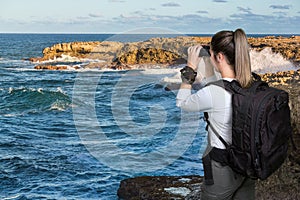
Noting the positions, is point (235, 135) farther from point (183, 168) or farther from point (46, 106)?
point (46, 106)

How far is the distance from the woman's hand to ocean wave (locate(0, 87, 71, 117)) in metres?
21.0

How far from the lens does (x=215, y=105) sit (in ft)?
10.7

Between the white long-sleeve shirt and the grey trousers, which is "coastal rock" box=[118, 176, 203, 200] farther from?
the white long-sleeve shirt

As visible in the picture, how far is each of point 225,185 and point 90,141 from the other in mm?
12956

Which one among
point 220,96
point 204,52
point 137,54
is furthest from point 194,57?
point 137,54

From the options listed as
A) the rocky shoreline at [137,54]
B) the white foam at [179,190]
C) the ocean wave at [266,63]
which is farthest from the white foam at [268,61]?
the white foam at [179,190]

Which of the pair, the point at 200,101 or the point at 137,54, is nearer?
the point at 200,101

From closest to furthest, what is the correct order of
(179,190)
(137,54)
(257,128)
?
(257,128)
(179,190)
(137,54)

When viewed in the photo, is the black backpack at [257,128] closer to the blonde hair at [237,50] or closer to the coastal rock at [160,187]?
the blonde hair at [237,50]

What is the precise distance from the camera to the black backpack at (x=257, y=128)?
10.1ft

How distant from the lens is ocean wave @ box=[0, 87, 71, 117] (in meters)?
24.5

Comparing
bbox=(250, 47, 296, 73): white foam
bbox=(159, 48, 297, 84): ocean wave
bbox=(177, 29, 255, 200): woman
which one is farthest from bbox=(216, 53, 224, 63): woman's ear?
bbox=(250, 47, 296, 73): white foam

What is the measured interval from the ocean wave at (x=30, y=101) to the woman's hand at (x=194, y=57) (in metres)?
21.0

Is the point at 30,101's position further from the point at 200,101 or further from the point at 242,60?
the point at 242,60
